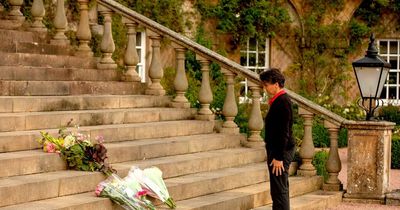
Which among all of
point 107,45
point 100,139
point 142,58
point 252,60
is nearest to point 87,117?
point 100,139

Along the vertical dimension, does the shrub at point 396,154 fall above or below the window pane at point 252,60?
below

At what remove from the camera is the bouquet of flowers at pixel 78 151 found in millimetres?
8844

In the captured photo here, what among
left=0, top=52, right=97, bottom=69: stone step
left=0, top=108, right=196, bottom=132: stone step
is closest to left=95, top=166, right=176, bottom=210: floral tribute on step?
left=0, top=108, right=196, bottom=132: stone step

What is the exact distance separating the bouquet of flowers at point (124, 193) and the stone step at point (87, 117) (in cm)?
130

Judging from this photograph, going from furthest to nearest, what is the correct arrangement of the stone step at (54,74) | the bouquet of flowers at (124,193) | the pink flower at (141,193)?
the stone step at (54,74)
the pink flower at (141,193)
the bouquet of flowers at (124,193)

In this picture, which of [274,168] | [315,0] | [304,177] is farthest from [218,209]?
[315,0]

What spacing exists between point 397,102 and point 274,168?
14.9 m

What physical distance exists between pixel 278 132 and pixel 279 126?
0.18ft

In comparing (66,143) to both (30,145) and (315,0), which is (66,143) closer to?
(30,145)

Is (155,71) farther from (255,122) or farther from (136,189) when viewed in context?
(136,189)

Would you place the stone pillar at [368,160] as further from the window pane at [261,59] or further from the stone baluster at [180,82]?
the window pane at [261,59]

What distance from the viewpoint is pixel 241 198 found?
9.70 metres

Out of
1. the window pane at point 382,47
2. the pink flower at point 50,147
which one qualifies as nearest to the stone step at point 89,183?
the pink flower at point 50,147

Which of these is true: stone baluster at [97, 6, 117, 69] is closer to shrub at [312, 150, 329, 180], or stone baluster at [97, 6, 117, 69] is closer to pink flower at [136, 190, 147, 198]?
shrub at [312, 150, 329, 180]
